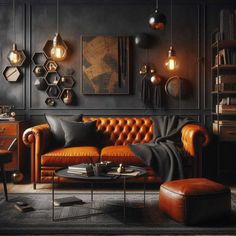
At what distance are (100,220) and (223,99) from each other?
9.05 ft

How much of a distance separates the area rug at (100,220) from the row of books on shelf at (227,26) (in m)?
2.24

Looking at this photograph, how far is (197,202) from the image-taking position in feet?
10.6

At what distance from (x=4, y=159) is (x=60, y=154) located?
0.78m

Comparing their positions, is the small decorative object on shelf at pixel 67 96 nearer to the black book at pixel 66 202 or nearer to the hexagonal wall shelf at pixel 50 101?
the hexagonal wall shelf at pixel 50 101

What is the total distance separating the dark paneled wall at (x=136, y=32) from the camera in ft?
18.8

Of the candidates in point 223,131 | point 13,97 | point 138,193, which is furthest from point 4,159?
point 223,131

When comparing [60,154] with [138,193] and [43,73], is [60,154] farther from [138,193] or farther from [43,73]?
[43,73]

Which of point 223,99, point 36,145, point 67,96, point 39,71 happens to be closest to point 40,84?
point 39,71

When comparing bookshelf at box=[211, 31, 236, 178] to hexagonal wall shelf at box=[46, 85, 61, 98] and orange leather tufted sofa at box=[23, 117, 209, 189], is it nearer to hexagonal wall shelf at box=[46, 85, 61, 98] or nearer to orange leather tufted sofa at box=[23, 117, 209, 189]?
orange leather tufted sofa at box=[23, 117, 209, 189]

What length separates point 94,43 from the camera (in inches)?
225

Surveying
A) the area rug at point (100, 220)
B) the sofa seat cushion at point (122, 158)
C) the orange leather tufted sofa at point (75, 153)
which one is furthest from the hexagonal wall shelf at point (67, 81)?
the area rug at point (100, 220)

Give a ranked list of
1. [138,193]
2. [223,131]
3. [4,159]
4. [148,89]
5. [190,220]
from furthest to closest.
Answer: [148,89] → [223,131] → [138,193] → [4,159] → [190,220]

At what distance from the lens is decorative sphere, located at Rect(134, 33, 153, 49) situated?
564 centimetres

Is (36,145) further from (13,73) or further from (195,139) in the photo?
(195,139)
